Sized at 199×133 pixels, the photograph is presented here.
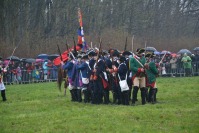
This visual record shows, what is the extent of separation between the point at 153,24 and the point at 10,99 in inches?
1590

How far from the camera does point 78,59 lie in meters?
19.9

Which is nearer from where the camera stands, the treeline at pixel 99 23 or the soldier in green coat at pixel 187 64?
the soldier in green coat at pixel 187 64

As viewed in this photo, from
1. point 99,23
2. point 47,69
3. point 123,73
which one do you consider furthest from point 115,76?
point 99,23

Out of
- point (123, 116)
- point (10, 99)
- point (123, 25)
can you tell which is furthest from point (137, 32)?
point (123, 116)

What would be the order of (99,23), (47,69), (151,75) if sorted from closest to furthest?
(151,75)
(47,69)
(99,23)

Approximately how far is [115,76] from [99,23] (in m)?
37.4

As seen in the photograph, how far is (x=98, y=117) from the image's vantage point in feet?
48.5

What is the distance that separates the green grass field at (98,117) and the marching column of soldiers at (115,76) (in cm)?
72

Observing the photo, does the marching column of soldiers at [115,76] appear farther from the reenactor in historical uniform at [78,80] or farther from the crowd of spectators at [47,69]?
the crowd of spectators at [47,69]

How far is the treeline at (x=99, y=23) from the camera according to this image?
47375 mm

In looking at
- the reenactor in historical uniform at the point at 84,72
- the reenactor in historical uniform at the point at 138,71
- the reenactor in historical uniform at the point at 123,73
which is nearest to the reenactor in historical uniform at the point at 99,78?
the reenactor in historical uniform at the point at 84,72

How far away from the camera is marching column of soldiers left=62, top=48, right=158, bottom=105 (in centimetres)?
1812

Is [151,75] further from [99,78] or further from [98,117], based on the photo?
[98,117]

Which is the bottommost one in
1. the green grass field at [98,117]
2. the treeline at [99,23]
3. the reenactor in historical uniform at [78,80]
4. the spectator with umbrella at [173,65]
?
the green grass field at [98,117]
